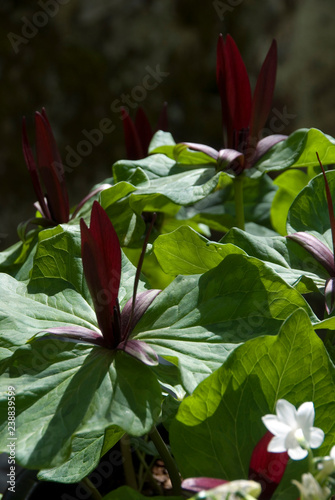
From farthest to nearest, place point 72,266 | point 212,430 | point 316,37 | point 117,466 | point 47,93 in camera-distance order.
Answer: point 47,93 < point 316,37 < point 117,466 < point 72,266 < point 212,430

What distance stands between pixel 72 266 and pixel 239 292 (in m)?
0.17

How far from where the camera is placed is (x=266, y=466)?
0.37 m

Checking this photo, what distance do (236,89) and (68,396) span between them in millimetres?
399

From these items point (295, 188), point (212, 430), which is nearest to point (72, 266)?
point (212, 430)

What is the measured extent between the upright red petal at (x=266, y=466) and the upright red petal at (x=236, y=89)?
382mm

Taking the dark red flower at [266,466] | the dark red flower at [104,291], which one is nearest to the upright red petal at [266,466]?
the dark red flower at [266,466]

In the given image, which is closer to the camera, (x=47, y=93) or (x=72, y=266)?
(x=72, y=266)

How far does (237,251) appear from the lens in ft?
1.55

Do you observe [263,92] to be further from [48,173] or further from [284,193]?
[48,173]

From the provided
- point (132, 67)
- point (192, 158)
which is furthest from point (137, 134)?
point (132, 67)

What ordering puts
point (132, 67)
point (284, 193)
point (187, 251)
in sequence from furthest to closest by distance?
point (132, 67) < point (284, 193) < point (187, 251)

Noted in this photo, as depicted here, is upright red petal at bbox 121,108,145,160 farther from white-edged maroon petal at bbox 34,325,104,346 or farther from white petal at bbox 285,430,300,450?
white petal at bbox 285,430,300,450

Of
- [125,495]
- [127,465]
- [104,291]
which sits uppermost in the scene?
[104,291]

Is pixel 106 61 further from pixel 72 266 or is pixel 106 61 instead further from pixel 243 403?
pixel 243 403
